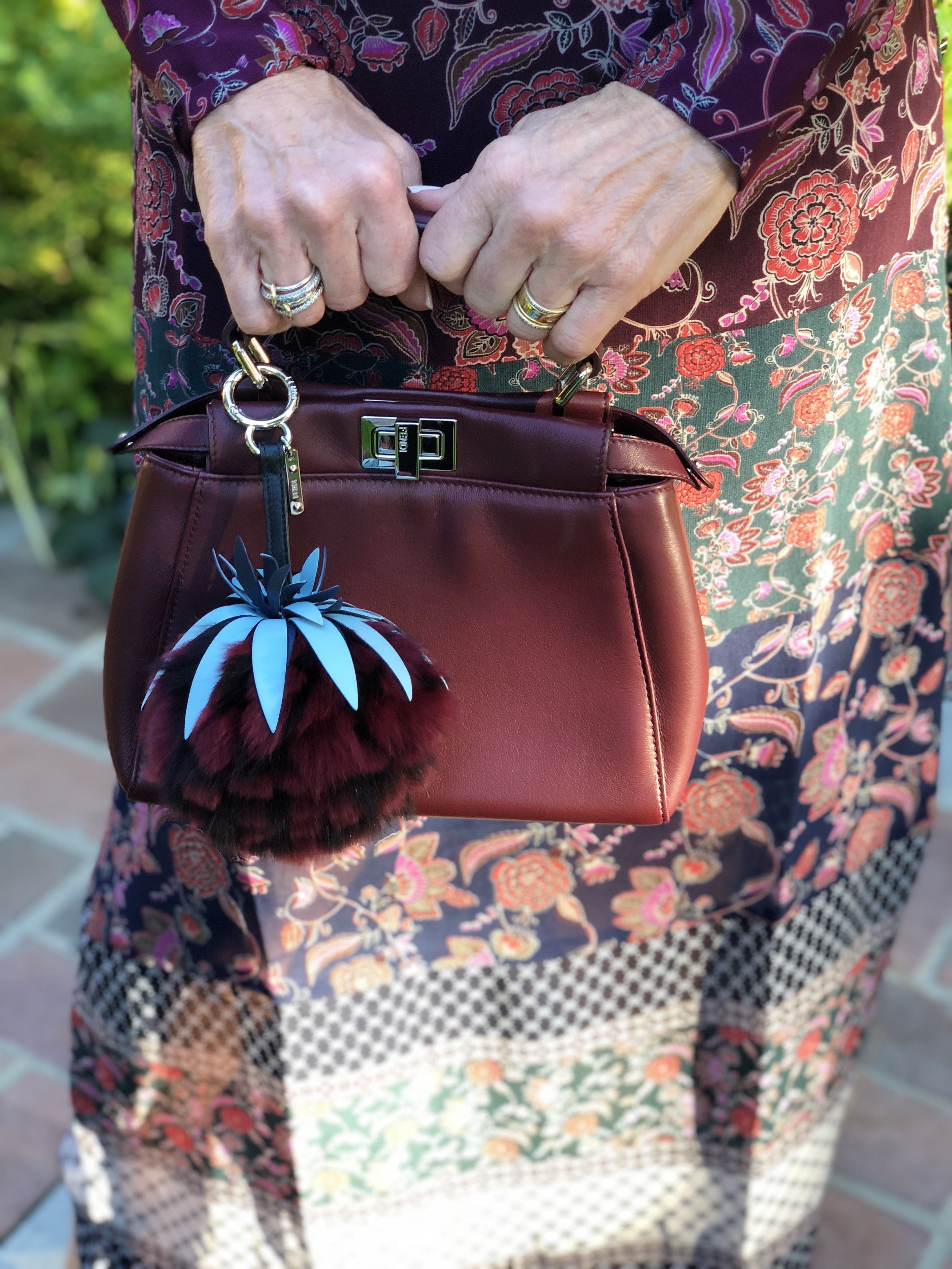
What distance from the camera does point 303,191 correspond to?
2.24 ft

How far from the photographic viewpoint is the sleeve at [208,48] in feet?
2.30

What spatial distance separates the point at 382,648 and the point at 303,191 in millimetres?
293

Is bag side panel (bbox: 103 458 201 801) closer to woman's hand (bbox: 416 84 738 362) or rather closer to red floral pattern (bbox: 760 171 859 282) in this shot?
woman's hand (bbox: 416 84 738 362)

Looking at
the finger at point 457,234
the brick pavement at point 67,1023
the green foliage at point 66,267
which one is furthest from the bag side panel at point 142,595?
the green foliage at point 66,267

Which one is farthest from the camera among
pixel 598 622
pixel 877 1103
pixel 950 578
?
pixel 877 1103

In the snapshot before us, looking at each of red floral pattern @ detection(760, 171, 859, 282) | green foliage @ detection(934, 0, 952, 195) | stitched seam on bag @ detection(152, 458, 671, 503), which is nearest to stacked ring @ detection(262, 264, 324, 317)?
stitched seam on bag @ detection(152, 458, 671, 503)

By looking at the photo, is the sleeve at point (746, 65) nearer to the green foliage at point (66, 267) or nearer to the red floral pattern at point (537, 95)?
the red floral pattern at point (537, 95)

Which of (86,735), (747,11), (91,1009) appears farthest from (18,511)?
(747,11)

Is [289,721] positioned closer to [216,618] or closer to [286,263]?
[216,618]

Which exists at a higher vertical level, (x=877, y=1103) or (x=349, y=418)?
(x=349, y=418)

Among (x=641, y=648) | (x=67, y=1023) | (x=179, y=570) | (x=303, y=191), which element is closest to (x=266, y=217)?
(x=303, y=191)

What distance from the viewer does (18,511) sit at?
10.0 ft

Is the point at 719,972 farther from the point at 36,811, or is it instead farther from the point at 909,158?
the point at 36,811

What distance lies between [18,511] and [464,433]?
2.65 m
